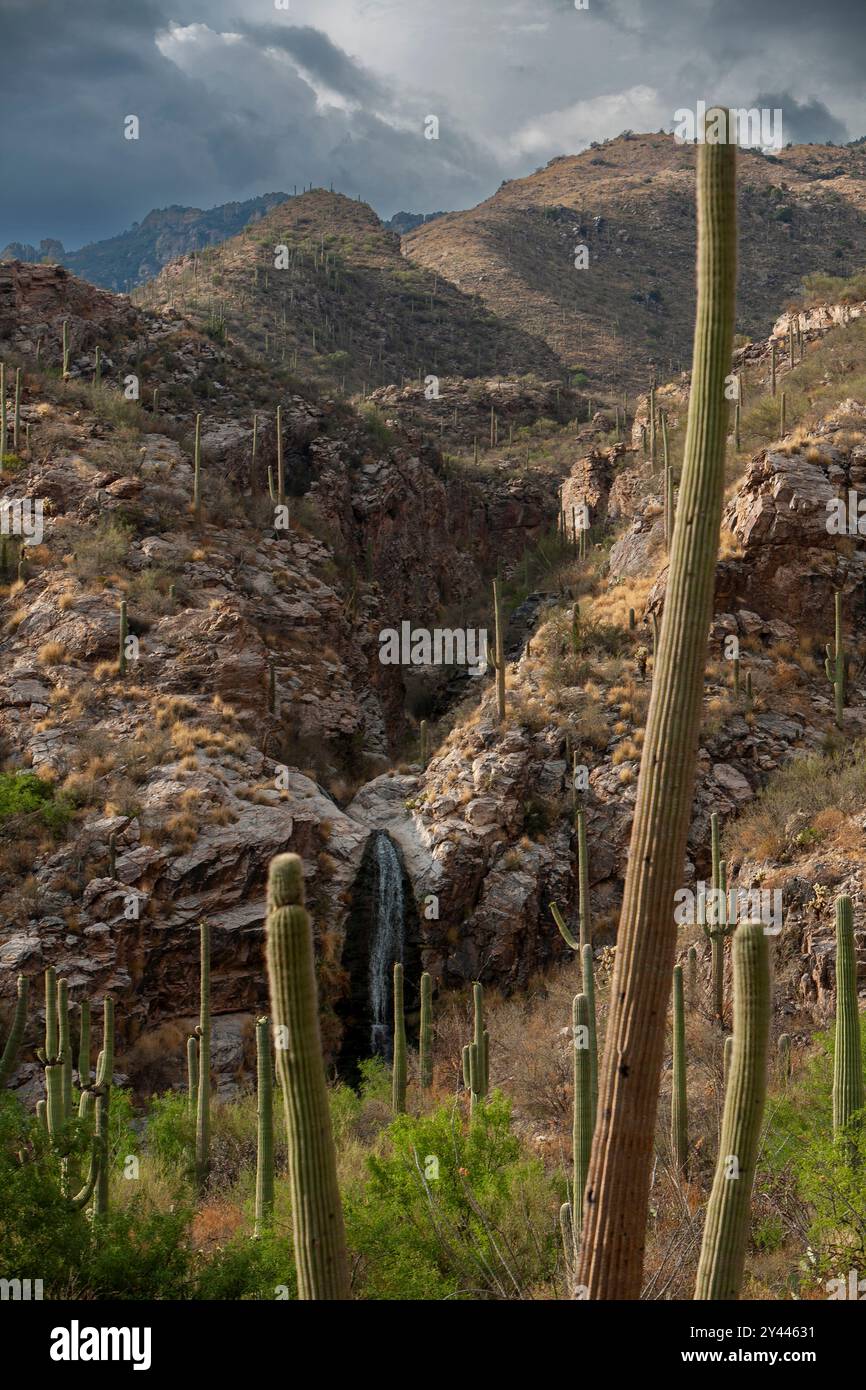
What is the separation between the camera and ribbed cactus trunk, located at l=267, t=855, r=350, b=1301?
531 cm

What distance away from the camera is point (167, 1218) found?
1138 cm

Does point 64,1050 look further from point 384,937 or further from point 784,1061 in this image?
point 384,937

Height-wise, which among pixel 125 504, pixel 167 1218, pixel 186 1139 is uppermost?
pixel 125 504

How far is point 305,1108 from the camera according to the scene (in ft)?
17.4

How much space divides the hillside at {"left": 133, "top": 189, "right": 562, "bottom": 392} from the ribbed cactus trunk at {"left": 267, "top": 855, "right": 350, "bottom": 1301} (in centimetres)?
5644

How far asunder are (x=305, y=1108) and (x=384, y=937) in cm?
2222

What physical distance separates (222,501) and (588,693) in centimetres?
1596

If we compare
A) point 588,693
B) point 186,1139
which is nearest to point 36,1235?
point 186,1139

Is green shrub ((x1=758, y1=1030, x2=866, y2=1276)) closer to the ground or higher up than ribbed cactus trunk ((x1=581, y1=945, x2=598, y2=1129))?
closer to the ground

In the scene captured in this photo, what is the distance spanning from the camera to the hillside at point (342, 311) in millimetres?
64125

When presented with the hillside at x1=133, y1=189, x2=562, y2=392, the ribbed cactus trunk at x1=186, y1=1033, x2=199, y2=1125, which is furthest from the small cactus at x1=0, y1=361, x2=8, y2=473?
the ribbed cactus trunk at x1=186, y1=1033, x2=199, y2=1125

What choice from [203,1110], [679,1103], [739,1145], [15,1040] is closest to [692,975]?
[679,1103]

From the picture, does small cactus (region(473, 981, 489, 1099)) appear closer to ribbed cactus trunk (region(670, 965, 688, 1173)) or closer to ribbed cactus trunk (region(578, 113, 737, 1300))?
ribbed cactus trunk (region(670, 965, 688, 1173))

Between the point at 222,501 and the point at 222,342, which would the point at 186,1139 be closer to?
the point at 222,501
